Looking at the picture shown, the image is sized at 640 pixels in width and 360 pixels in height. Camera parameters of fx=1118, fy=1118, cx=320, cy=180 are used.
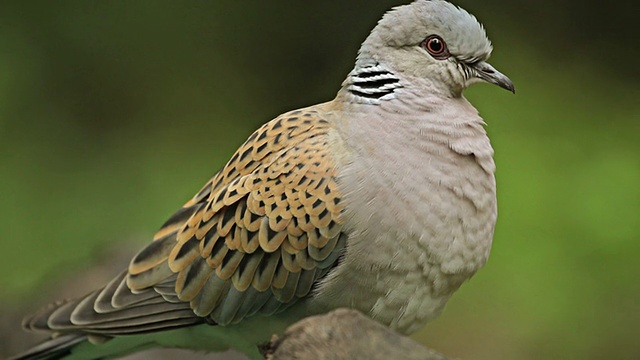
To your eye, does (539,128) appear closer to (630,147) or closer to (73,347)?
(630,147)

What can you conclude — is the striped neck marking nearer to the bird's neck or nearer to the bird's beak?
the bird's neck

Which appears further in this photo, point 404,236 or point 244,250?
point 244,250

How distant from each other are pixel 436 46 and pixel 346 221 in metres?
0.51

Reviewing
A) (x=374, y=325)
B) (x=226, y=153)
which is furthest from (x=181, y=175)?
(x=374, y=325)

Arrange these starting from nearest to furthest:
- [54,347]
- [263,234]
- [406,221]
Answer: [406,221], [263,234], [54,347]

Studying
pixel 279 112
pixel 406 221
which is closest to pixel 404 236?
pixel 406 221

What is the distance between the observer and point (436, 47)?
2.84 metres

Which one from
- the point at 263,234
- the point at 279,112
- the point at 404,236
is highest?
the point at 263,234

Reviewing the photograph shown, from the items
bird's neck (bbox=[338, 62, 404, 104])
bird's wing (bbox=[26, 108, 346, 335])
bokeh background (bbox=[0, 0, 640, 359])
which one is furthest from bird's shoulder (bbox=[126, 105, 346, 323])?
bokeh background (bbox=[0, 0, 640, 359])

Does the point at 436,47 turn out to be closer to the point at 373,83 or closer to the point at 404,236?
the point at 373,83

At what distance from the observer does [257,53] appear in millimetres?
5434

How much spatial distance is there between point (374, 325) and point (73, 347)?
1.05 m

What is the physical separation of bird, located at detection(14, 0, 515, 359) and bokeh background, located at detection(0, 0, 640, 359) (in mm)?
1762

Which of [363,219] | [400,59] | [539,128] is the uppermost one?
[400,59]
